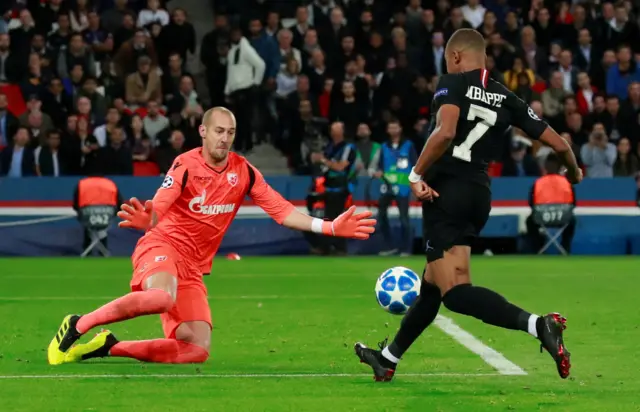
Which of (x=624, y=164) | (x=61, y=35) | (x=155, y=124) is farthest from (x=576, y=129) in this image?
(x=61, y=35)

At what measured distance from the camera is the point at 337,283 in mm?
16422

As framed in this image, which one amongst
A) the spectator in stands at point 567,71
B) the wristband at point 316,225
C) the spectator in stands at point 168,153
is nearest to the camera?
the wristband at point 316,225

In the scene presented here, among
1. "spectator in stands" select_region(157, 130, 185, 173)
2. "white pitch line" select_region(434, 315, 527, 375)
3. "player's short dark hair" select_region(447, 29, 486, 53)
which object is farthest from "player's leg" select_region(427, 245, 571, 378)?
"spectator in stands" select_region(157, 130, 185, 173)

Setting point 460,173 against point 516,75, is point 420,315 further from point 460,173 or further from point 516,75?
point 516,75

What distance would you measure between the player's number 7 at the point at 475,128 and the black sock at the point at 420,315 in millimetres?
A: 752

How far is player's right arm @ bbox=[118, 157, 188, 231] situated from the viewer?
7871 mm

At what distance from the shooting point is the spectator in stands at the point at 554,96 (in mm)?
23859

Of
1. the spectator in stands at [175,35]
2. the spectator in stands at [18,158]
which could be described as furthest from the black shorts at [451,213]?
the spectator in stands at [175,35]

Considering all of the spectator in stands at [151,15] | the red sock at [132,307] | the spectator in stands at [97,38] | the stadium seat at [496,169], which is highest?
the red sock at [132,307]

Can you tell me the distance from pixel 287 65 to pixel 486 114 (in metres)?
16.2

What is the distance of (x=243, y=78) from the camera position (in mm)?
23406

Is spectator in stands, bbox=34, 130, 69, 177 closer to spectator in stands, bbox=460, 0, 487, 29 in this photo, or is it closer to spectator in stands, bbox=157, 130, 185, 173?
spectator in stands, bbox=157, 130, 185, 173

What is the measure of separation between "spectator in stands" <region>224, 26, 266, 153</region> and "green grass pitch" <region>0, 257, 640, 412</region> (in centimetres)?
674

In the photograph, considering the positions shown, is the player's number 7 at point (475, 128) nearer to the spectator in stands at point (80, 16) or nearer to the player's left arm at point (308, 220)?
the player's left arm at point (308, 220)
